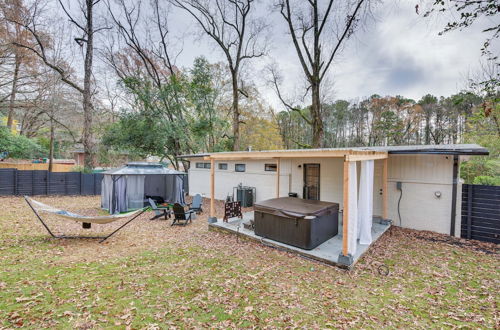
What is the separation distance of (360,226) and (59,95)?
756 inches

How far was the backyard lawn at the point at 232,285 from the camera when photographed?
3012mm

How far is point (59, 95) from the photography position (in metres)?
15.0

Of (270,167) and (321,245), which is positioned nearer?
(321,245)

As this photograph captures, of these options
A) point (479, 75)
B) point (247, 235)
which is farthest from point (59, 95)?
point (479, 75)

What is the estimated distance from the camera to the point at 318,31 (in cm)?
1224

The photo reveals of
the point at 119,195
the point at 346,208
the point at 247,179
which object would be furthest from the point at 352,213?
the point at 119,195

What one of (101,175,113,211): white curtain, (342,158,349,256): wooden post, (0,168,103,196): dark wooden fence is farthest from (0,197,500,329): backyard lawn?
(0,168,103,196): dark wooden fence

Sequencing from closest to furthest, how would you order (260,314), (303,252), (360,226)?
(260,314) < (303,252) < (360,226)

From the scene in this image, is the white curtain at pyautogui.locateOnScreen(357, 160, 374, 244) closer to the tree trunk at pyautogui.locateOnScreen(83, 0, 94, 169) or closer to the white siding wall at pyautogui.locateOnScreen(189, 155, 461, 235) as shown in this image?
the white siding wall at pyautogui.locateOnScreen(189, 155, 461, 235)

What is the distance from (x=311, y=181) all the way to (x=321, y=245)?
13.3ft

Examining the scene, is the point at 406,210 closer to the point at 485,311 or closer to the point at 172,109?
the point at 485,311

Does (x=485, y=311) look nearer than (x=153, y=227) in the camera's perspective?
Yes

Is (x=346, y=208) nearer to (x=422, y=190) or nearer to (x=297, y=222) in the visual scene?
(x=297, y=222)

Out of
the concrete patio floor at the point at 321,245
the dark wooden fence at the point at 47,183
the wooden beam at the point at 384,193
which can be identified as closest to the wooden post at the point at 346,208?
the concrete patio floor at the point at 321,245
